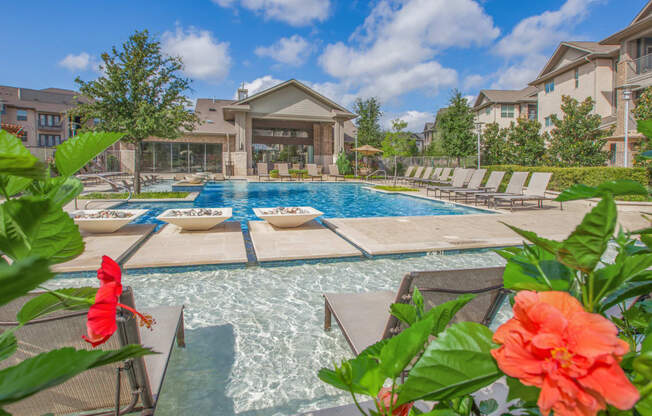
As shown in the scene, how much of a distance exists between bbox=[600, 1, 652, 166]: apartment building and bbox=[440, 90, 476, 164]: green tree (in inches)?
335

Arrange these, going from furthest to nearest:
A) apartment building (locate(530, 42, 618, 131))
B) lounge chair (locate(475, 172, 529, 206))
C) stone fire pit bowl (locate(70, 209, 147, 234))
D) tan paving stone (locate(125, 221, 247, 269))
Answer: apartment building (locate(530, 42, 618, 131)) → lounge chair (locate(475, 172, 529, 206)) → stone fire pit bowl (locate(70, 209, 147, 234)) → tan paving stone (locate(125, 221, 247, 269))

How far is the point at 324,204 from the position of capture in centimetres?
1457

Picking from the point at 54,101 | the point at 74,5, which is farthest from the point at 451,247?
the point at 54,101

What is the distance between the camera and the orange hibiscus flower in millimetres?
390

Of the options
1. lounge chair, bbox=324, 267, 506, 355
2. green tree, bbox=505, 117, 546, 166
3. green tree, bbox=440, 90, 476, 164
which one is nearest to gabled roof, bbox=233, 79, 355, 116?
green tree, bbox=440, 90, 476, 164

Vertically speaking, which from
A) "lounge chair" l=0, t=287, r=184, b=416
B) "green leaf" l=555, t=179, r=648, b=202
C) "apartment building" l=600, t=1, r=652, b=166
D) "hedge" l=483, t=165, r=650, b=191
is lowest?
"lounge chair" l=0, t=287, r=184, b=416

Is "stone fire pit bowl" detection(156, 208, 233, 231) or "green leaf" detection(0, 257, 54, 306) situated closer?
"green leaf" detection(0, 257, 54, 306)

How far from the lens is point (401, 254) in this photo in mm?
6293

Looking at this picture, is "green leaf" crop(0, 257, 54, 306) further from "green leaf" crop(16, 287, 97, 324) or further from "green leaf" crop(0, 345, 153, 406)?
"green leaf" crop(16, 287, 97, 324)

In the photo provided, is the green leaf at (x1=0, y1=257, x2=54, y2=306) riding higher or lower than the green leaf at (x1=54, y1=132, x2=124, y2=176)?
lower

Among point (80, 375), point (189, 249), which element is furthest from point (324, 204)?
point (80, 375)

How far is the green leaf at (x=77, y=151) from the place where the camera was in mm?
522

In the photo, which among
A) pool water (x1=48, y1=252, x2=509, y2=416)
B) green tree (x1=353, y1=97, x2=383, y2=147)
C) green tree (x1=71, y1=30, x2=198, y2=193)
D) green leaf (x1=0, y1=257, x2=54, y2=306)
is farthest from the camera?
green tree (x1=353, y1=97, x2=383, y2=147)

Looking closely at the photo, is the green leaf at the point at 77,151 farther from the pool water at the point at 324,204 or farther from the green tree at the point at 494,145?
the green tree at the point at 494,145
